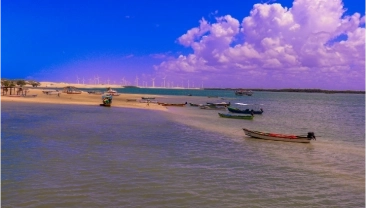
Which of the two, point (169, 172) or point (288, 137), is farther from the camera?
point (288, 137)

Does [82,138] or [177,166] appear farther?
[82,138]

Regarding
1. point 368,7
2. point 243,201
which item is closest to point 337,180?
point 243,201

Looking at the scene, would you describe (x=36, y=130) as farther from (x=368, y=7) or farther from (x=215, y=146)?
(x=368, y=7)

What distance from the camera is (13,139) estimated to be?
19469mm

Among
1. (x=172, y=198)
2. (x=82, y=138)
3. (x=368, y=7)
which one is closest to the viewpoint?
(x=368, y=7)

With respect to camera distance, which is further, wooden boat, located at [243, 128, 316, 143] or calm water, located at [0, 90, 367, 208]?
wooden boat, located at [243, 128, 316, 143]

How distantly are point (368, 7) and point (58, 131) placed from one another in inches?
965

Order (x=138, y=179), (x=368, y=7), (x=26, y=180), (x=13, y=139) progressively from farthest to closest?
(x=13, y=139) < (x=138, y=179) < (x=26, y=180) < (x=368, y=7)

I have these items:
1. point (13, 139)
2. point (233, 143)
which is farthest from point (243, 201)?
point (13, 139)

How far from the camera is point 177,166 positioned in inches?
571

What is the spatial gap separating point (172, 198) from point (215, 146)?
10.2 meters

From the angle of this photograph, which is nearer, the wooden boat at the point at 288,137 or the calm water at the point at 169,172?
the calm water at the point at 169,172

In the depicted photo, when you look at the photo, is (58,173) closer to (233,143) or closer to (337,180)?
(337,180)

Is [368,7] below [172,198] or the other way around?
the other way around
